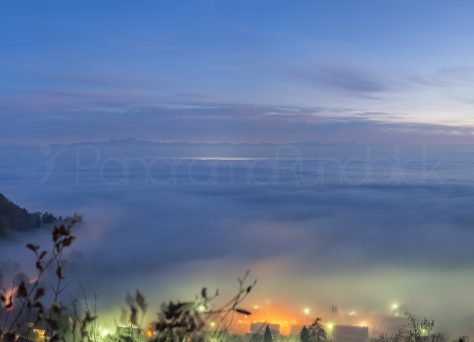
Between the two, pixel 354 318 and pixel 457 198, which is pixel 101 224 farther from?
pixel 457 198

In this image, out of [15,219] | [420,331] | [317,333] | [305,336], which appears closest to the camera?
[420,331]

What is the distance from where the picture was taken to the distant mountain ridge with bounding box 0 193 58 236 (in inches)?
3770

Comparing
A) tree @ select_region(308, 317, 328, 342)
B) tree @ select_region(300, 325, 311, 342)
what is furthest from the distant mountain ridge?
tree @ select_region(300, 325, 311, 342)

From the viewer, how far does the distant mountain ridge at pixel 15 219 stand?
95.8 meters

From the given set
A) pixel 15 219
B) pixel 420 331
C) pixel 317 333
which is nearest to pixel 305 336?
pixel 317 333

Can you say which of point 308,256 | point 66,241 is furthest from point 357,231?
point 66,241

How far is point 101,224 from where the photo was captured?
155 meters

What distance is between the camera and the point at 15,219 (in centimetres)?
9981

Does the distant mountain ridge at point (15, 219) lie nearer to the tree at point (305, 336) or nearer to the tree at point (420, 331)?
the tree at point (305, 336)

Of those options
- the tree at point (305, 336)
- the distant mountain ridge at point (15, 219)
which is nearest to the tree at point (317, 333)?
the tree at point (305, 336)

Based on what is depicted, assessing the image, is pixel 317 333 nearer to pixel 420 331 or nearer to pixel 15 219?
pixel 420 331

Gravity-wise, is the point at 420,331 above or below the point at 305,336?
above

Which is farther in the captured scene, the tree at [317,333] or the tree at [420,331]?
the tree at [317,333]

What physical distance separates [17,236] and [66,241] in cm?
10159
